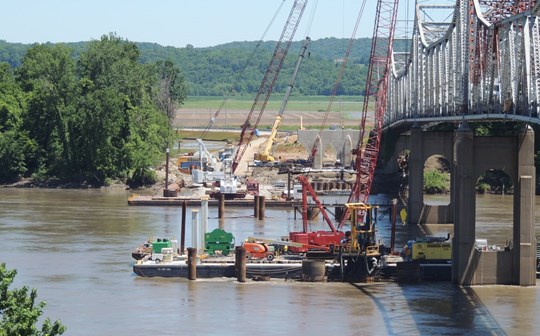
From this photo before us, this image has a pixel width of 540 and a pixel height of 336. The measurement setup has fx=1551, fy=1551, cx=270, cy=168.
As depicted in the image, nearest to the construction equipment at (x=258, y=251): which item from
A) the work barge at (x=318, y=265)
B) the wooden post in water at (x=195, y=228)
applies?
the work barge at (x=318, y=265)

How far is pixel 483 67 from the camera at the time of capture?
3155 inches

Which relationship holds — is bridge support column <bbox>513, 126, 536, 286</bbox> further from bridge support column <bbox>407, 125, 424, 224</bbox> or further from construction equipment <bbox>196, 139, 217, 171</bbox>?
construction equipment <bbox>196, 139, 217, 171</bbox>

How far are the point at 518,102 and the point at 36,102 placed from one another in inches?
4002

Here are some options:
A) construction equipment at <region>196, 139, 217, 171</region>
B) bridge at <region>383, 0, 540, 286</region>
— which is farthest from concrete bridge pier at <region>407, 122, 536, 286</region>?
construction equipment at <region>196, 139, 217, 171</region>

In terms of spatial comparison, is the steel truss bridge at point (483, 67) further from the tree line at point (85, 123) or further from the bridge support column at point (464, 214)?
the tree line at point (85, 123)

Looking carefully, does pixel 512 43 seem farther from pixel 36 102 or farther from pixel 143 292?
pixel 36 102

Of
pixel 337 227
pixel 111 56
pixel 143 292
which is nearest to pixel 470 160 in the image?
pixel 143 292

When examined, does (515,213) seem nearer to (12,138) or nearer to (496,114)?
(496,114)

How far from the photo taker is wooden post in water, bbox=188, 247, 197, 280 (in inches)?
2960

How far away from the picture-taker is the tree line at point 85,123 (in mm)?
155500

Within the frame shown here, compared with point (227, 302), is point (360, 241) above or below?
above

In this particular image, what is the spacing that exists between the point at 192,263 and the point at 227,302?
701cm

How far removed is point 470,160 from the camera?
75.5 meters

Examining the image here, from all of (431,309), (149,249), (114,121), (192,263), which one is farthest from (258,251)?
(114,121)
